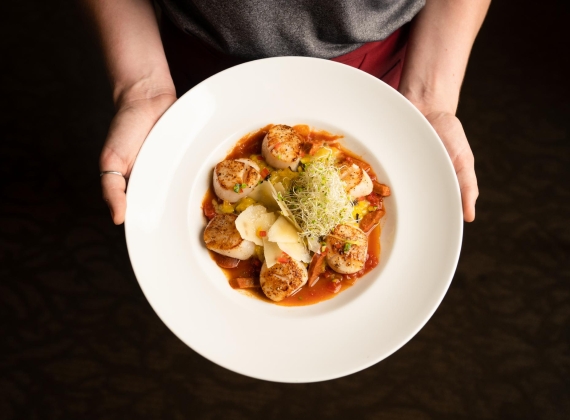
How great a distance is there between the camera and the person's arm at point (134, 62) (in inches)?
82.2

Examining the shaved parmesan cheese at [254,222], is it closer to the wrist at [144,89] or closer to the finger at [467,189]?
the wrist at [144,89]

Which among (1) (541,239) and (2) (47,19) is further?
(2) (47,19)

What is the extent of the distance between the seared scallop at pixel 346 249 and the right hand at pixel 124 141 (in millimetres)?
894

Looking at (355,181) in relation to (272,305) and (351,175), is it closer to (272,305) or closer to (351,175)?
(351,175)

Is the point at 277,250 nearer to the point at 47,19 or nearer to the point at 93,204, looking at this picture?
the point at 93,204

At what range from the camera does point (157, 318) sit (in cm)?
344

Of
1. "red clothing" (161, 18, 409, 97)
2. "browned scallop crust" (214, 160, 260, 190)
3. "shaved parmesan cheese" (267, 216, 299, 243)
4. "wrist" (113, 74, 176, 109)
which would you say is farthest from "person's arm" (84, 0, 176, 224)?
"shaved parmesan cheese" (267, 216, 299, 243)

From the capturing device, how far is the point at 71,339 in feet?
11.1

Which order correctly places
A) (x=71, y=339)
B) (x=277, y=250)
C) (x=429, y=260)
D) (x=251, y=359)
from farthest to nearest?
(x=71, y=339) → (x=277, y=250) → (x=429, y=260) → (x=251, y=359)

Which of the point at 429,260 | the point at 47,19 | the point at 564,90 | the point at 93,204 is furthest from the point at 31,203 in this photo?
the point at 564,90

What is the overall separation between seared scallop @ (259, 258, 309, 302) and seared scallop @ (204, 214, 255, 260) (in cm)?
15

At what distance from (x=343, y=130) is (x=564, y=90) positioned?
3.10 metres

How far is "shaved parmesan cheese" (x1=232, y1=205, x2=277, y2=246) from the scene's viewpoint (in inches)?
83.0

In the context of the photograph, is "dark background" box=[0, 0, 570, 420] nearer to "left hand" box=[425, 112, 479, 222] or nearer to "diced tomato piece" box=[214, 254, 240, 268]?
"diced tomato piece" box=[214, 254, 240, 268]
